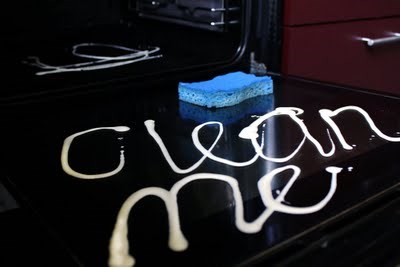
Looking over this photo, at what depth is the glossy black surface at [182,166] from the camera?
1.24 ft

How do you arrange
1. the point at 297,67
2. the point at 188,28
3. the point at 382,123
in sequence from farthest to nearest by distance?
the point at 188,28
the point at 297,67
the point at 382,123

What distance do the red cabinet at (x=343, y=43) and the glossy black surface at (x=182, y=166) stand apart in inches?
4.7

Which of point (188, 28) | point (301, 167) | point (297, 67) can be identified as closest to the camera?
point (301, 167)

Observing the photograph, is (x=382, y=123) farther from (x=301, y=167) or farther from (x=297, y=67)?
(x=297, y=67)

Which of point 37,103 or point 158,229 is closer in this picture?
point 158,229

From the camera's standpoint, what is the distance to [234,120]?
2.25ft

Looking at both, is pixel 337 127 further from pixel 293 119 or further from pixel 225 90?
pixel 225 90

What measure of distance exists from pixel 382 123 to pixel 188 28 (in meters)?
0.57

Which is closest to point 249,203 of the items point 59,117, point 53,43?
point 59,117

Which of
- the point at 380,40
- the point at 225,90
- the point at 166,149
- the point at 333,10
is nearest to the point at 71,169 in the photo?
the point at 166,149

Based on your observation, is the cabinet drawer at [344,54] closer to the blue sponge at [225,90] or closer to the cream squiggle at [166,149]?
the blue sponge at [225,90]

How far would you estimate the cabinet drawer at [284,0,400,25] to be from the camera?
87 centimetres

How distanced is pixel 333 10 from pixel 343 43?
0.08 metres

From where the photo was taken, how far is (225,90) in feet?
2.43
